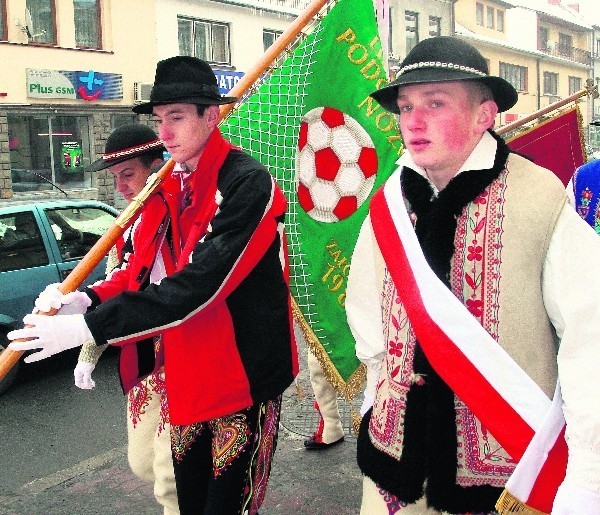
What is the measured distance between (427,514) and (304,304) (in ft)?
5.75

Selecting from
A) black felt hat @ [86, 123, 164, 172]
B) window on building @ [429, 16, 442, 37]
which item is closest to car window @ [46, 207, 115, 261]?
black felt hat @ [86, 123, 164, 172]

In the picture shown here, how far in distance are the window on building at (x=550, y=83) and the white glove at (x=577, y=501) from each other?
4439 centimetres

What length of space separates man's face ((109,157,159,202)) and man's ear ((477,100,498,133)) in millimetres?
2056

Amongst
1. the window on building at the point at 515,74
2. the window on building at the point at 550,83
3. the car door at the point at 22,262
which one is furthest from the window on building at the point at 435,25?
the car door at the point at 22,262

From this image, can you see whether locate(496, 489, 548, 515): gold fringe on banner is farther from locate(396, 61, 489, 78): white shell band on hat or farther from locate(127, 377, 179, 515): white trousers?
locate(127, 377, 179, 515): white trousers

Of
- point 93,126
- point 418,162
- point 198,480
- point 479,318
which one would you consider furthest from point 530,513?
point 93,126

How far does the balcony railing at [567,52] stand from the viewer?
44.6 meters

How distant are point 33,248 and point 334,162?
11.9ft

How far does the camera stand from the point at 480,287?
5.81ft

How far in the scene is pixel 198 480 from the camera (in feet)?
8.35

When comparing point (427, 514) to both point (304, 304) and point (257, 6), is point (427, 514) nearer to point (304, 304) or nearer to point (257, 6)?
point (304, 304)

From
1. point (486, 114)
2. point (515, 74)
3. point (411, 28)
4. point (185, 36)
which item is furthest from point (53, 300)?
point (515, 74)

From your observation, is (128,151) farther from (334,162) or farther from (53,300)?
(53,300)

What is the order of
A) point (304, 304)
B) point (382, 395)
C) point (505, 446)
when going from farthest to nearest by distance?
point (304, 304), point (382, 395), point (505, 446)
